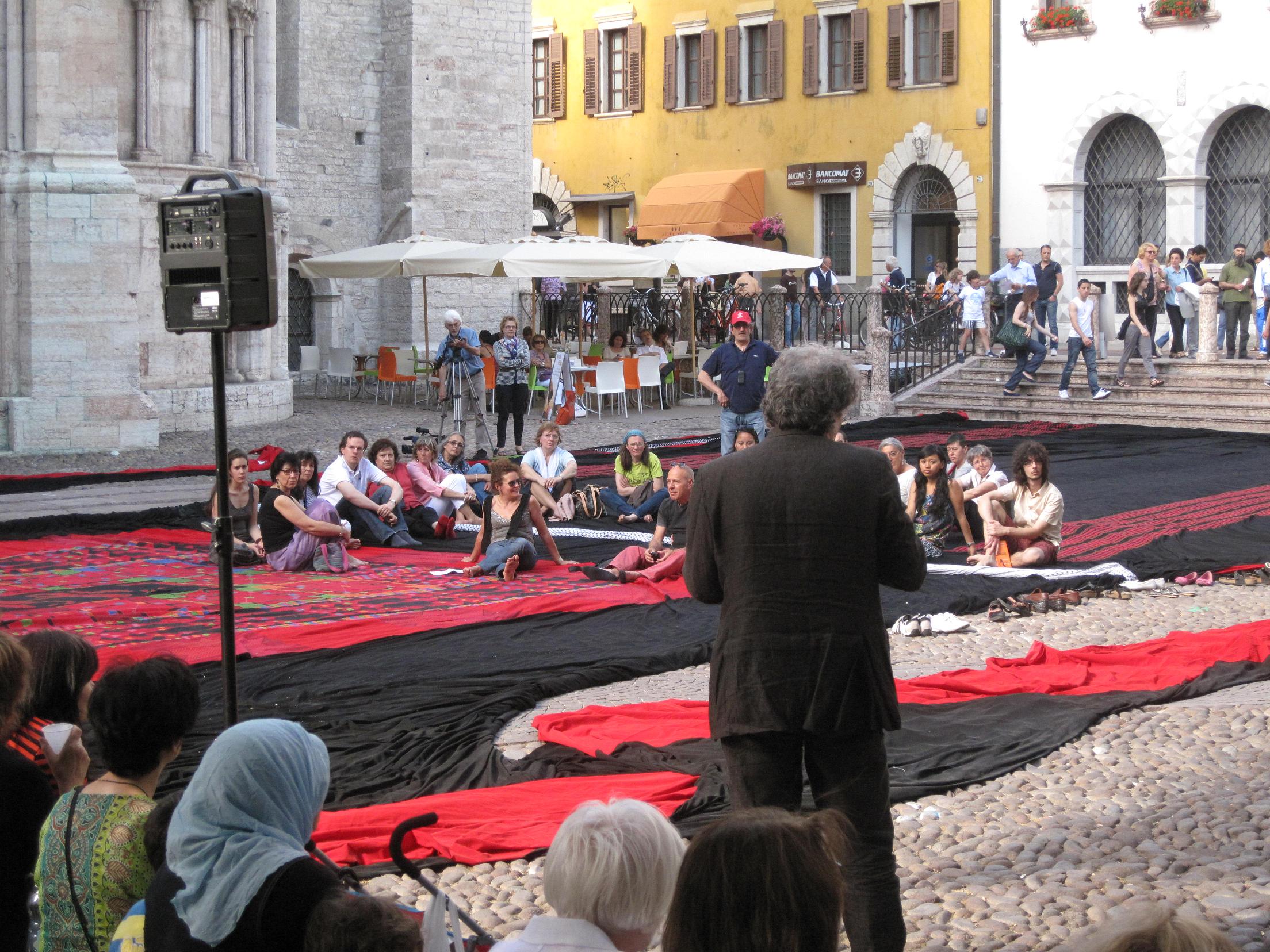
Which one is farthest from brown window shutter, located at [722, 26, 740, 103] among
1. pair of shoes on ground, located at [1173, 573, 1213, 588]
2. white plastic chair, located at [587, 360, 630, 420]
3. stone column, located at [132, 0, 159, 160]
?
pair of shoes on ground, located at [1173, 573, 1213, 588]

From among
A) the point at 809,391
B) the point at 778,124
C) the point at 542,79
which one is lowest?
the point at 809,391

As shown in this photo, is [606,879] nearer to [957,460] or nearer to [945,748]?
[945,748]

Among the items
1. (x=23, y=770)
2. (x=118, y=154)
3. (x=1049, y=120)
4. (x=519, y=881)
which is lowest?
Result: (x=519, y=881)

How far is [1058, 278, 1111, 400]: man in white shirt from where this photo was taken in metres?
21.7

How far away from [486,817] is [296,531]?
6.16 metres

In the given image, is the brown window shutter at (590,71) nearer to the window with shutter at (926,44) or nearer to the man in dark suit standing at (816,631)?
the window with shutter at (926,44)

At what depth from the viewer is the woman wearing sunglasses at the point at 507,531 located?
11500mm

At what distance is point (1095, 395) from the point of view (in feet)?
72.3

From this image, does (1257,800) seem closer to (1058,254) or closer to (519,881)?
(519,881)

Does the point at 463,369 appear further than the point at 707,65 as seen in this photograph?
No

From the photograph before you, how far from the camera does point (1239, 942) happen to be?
15.4 feet

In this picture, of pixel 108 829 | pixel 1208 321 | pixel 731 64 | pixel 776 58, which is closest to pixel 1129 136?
pixel 776 58

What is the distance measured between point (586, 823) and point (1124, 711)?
4919 millimetres

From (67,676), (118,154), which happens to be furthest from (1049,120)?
(67,676)
